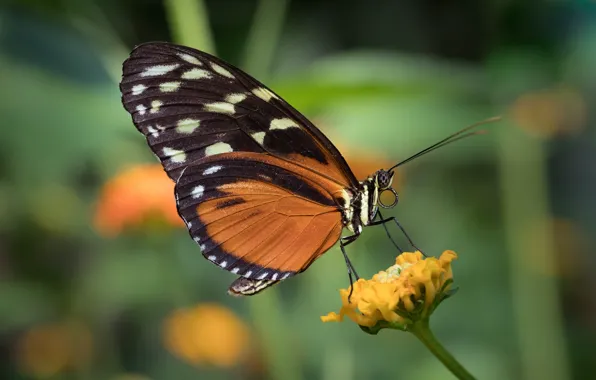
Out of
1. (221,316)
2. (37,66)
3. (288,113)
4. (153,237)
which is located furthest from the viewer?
(221,316)

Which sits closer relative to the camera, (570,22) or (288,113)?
(288,113)

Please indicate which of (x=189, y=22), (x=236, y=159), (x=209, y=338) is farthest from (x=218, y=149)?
(x=209, y=338)

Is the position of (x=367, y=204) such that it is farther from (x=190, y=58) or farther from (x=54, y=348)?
(x=54, y=348)

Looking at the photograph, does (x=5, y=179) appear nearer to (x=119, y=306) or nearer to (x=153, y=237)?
(x=119, y=306)

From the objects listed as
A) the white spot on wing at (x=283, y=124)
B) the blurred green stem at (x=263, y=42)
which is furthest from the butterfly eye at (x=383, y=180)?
the blurred green stem at (x=263, y=42)

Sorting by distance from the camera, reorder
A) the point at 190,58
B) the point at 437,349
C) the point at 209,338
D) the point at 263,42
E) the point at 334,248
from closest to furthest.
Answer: the point at 437,349, the point at 190,58, the point at 263,42, the point at 334,248, the point at 209,338

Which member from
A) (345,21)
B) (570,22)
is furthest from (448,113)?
(345,21)
